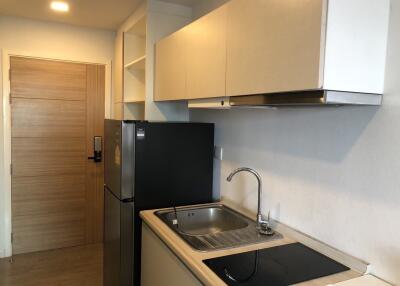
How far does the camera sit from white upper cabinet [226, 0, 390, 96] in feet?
3.54

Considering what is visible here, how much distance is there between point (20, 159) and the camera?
11.0 ft

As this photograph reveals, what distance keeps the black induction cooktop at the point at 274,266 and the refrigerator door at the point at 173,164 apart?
0.85m

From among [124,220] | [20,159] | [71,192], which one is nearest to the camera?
[124,220]

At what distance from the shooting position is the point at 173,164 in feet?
7.32

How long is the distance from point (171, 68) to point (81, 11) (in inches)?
50.3

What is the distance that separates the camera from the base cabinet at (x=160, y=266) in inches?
60.4

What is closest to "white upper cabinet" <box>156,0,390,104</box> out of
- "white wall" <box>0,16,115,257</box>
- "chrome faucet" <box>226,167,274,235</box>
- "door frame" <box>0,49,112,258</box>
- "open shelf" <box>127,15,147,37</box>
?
"chrome faucet" <box>226,167,274,235</box>

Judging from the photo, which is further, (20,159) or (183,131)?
(20,159)

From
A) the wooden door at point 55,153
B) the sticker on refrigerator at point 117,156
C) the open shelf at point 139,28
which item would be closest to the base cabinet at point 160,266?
the sticker on refrigerator at point 117,156

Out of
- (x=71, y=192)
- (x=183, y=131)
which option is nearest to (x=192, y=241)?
(x=183, y=131)

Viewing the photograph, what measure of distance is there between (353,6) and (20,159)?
10.9ft

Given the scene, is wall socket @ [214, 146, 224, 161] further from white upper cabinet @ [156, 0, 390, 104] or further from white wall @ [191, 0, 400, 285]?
white upper cabinet @ [156, 0, 390, 104]

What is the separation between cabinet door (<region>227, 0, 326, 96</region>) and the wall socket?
797 mm

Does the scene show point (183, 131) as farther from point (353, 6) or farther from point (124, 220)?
→ point (353, 6)
